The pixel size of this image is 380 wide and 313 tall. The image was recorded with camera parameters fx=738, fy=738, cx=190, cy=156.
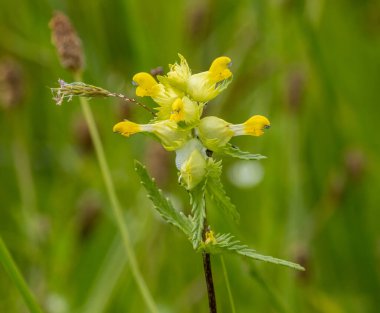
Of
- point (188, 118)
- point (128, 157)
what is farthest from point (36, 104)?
point (188, 118)

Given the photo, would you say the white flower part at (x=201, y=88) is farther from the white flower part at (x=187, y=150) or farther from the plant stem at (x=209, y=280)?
the plant stem at (x=209, y=280)

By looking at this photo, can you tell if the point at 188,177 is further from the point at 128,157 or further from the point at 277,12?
the point at 277,12

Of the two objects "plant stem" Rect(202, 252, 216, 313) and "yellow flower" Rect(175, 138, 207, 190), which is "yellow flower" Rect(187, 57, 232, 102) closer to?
"yellow flower" Rect(175, 138, 207, 190)

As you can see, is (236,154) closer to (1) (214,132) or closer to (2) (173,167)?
(1) (214,132)

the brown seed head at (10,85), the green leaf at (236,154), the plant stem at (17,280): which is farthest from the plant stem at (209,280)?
the brown seed head at (10,85)

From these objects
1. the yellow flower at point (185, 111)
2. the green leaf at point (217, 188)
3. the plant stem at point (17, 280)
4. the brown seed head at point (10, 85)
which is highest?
the brown seed head at point (10, 85)

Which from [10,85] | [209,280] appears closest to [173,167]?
[10,85]

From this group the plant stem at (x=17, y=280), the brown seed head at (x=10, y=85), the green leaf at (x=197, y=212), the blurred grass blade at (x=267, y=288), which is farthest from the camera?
the brown seed head at (x=10, y=85)

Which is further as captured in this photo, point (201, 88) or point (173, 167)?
point (173, 167)
